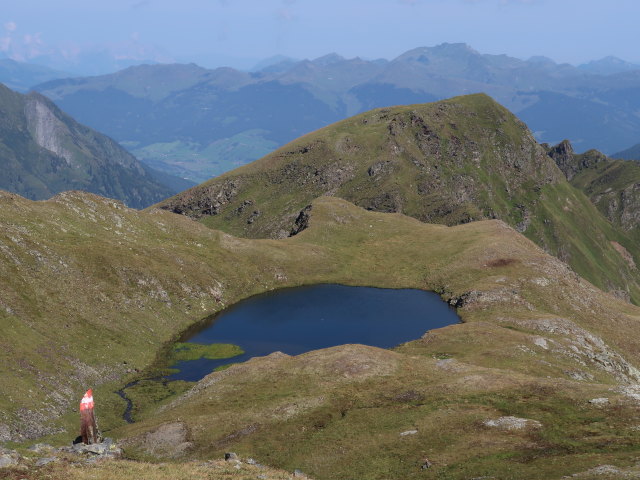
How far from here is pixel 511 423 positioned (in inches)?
2101

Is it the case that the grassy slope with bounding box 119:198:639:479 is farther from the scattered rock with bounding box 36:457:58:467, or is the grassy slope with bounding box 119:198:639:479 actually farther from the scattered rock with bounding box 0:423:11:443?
the scattered rock with bounding box 36:457:58:467

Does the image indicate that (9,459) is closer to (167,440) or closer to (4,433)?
(167,440)

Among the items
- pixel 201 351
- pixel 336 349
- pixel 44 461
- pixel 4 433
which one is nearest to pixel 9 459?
pixel 44 461

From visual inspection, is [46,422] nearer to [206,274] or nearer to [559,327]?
[206,274]

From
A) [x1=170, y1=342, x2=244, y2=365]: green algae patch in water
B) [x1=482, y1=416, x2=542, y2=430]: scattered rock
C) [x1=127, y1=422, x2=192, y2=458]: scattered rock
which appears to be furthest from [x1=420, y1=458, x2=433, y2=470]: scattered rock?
[x1=170, y1=342, x2=244, y2=365]: green algae patch in water

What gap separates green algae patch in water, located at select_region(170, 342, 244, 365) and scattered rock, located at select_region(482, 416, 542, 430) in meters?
59.9

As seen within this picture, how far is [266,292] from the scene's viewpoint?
14188 cm

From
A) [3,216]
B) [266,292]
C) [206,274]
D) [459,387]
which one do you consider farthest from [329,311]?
[3,216]

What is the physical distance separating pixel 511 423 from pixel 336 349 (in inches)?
1428

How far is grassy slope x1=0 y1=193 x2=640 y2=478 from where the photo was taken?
173 feet

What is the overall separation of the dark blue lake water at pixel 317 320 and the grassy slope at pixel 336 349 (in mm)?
5283

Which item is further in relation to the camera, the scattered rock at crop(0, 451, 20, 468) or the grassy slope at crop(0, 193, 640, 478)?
the grassy slope at crop(0, 193, 640, 478)

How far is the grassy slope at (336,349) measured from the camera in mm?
52594

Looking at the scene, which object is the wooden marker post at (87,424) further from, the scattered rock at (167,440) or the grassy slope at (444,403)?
the grassy slope at (444,403)
